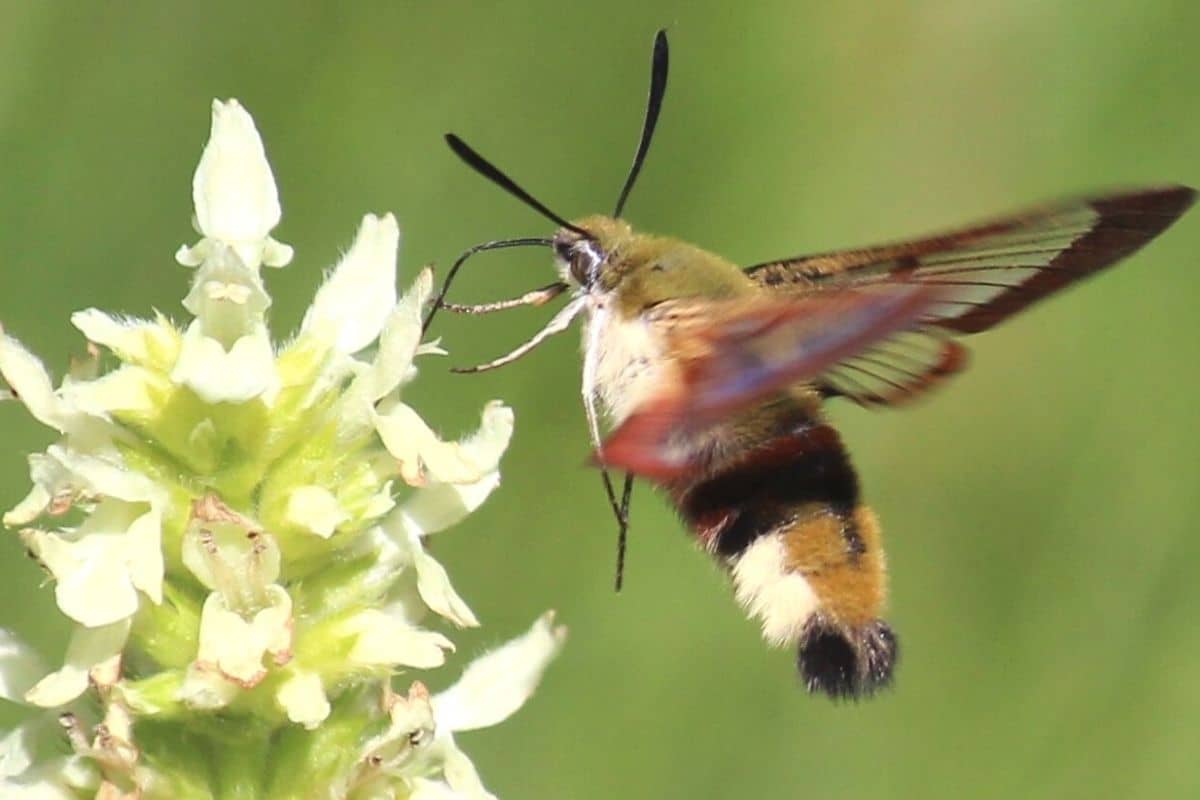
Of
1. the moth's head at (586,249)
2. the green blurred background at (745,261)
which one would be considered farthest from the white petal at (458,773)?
the green blurred background at (745,261)

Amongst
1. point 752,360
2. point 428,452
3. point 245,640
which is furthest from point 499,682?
point 752,360

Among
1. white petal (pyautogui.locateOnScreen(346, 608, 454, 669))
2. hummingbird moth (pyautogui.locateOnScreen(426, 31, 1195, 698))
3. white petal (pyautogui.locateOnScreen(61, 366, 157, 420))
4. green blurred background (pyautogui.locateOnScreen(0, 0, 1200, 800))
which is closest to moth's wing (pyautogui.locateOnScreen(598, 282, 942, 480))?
hummingbird moth (pyautogui.locateOnScreen(426, 31, 1195, 698))

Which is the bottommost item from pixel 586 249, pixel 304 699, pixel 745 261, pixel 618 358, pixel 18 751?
pixel 745 261

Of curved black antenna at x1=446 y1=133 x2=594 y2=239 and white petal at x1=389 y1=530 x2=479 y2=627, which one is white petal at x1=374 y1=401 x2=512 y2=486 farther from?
curved black antenna at x1=446 y1=133 x2=594 y2=239

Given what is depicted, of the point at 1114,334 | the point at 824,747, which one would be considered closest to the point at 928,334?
the point at 824,747

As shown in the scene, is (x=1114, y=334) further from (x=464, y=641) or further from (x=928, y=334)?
(x=928, y=334)

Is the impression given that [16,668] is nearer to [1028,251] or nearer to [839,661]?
[839,661]
